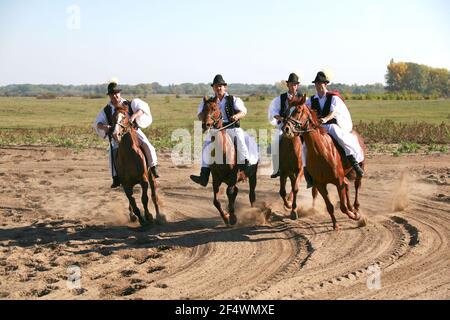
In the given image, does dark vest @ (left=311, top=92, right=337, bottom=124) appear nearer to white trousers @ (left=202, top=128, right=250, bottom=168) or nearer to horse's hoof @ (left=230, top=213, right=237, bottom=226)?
white trousers @ (left=202, top=128, right=250, bottom=168)

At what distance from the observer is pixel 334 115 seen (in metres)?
9.97

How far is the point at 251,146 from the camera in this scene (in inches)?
418

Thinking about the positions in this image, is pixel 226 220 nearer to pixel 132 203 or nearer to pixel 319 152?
pixel 132 203

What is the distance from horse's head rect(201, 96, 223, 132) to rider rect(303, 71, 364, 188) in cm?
185

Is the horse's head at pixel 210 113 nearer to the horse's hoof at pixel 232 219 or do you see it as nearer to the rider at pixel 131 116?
the rider at pixel 131 116

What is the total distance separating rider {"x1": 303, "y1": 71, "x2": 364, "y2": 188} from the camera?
397 inches

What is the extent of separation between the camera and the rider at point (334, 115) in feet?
33.1

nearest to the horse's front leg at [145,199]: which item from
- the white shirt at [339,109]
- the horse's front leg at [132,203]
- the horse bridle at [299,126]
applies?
the horse's front leg at [132,203]

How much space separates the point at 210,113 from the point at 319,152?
1973mm

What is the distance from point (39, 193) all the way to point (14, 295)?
7732 mm
